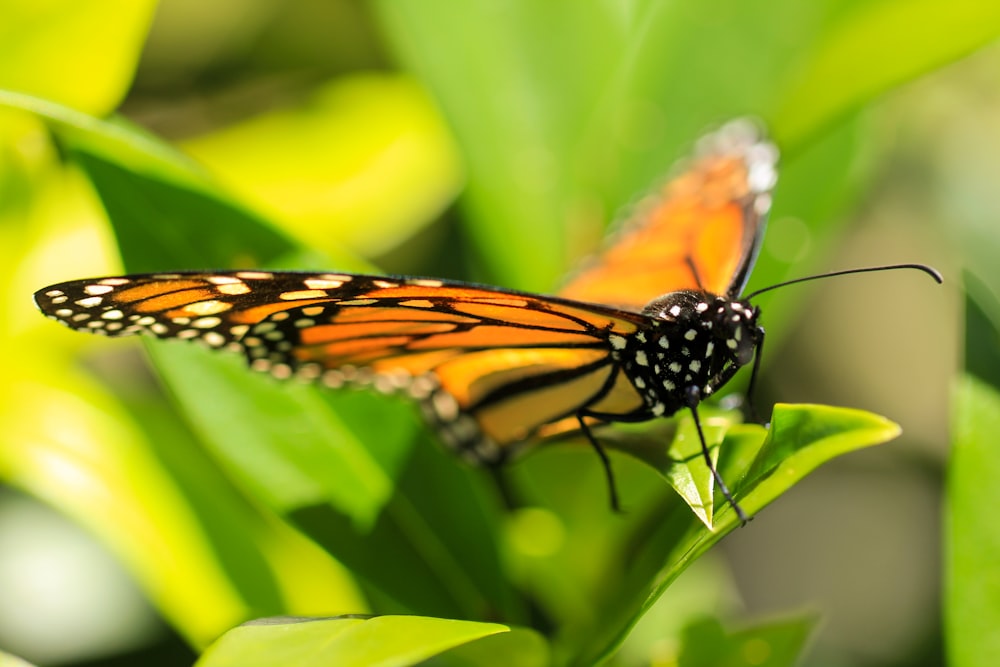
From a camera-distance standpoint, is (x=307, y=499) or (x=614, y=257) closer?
(x=307, y=499)

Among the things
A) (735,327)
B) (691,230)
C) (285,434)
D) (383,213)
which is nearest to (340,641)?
(285,434)

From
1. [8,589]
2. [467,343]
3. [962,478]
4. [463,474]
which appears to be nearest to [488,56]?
[467,343]

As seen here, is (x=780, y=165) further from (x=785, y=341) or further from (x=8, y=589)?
(x=8, y=589)

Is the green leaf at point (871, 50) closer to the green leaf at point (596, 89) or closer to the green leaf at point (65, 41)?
the green leaf at point (596, 89)

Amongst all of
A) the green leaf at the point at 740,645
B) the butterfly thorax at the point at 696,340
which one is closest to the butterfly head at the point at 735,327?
the butterfly thorax at the point at 696,340

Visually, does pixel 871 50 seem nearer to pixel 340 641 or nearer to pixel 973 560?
pixel 973 560

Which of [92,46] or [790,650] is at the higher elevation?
[92,46]
